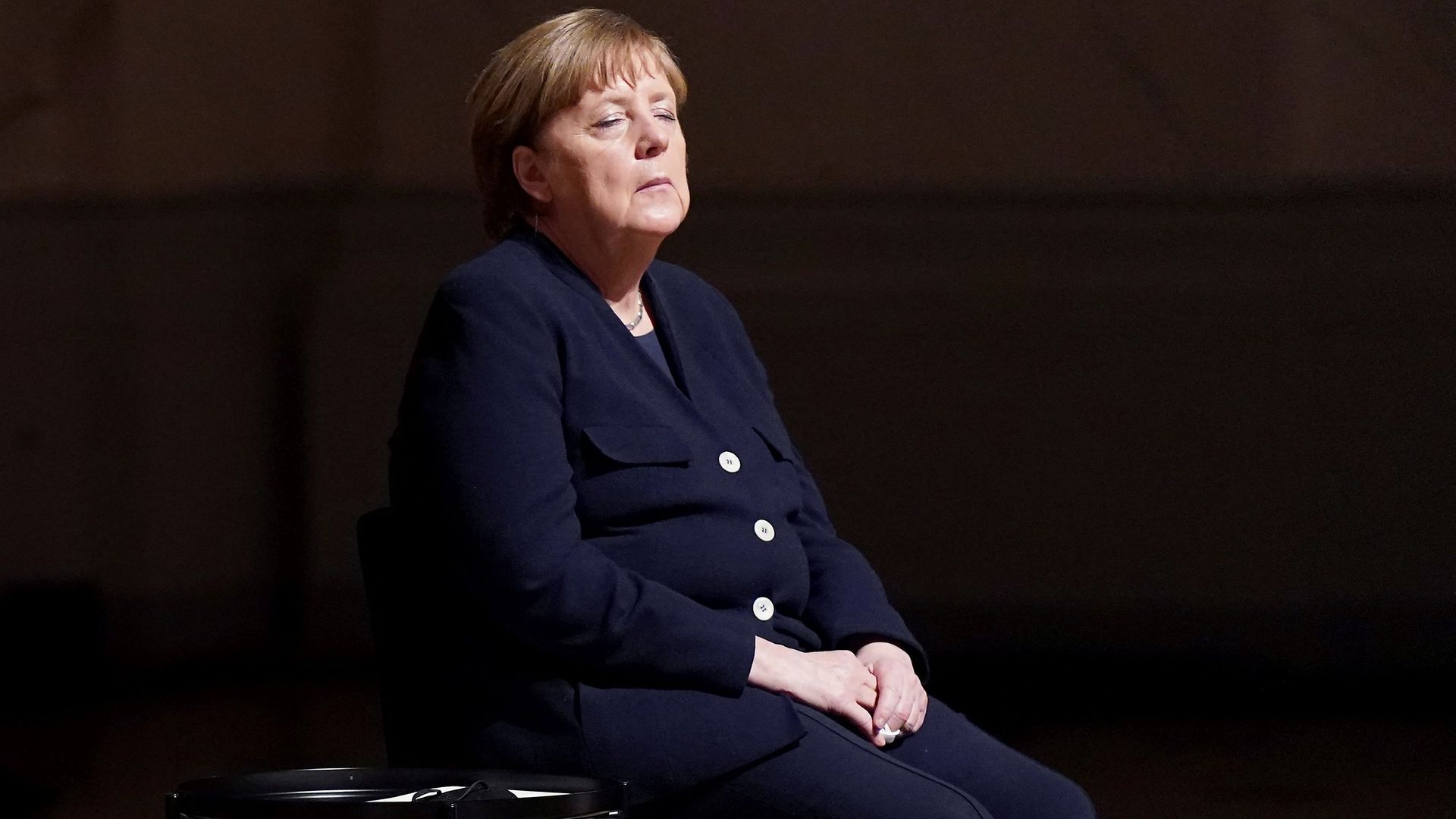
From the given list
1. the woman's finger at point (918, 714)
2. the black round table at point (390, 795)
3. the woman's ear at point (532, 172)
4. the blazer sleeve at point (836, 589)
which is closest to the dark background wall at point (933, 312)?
the blazer sleeve at point (836, 589)

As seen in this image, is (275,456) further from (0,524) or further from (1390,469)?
(1390,469)

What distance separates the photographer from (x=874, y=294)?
3176mm

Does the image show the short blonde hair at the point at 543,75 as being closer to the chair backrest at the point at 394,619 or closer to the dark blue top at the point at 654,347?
the dark blue top at the point at 654,347

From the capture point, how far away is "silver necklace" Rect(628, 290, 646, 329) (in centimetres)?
202

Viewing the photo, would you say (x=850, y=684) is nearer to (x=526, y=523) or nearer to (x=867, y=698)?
(x=867, y=698)

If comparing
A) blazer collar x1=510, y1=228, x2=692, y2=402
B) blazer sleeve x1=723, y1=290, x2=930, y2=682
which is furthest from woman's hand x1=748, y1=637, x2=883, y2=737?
blazer collar x1=510, y1=228, x2=692, y2=402

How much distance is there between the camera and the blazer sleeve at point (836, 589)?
6.59 feet

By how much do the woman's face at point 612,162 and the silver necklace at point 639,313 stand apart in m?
0.12

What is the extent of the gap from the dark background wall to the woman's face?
3.91 feet

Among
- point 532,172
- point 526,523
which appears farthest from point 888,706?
point 532,172

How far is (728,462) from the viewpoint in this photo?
1932mm

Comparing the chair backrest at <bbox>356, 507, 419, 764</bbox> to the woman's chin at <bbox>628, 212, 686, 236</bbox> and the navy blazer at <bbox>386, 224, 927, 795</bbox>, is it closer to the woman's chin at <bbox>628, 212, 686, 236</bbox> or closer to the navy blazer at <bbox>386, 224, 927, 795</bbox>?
the navy blazer at <bbox>386, 224, 927, 795</bbox>

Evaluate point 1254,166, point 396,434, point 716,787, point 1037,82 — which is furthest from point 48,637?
point 1254,166

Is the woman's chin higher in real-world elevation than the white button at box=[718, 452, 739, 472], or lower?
higher
